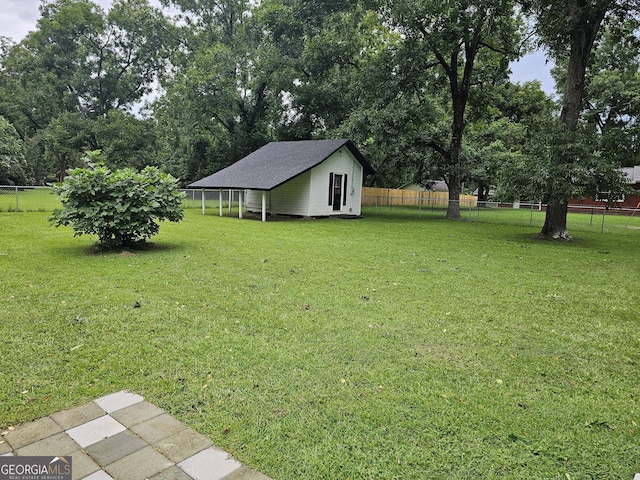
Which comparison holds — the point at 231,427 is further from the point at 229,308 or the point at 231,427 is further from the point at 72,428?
the point at 229,308

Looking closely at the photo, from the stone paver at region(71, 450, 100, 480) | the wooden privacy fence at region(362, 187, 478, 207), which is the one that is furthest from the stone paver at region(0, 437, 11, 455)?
the wooden privacy fence at region(362, 187, 478, 207)

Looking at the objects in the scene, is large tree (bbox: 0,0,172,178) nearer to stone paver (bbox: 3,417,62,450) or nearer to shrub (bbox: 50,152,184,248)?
shrub (bbox: 50,152,184,248)

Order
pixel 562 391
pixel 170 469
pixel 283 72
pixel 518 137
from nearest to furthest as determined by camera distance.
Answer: pixel 170 469 → pixel 562 391 → pixel 283 72 → pixel 518 137

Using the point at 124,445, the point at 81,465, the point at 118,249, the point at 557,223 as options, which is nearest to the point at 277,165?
the point at 118,249

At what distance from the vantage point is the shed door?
61.6ft

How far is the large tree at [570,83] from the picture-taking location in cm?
1077

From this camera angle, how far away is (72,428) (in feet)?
7.75

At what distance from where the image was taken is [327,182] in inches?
720

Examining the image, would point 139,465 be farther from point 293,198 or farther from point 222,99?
point 222,99

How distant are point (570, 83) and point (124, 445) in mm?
14519

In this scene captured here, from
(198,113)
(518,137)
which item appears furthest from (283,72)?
(518,137)

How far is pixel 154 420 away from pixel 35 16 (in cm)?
5126

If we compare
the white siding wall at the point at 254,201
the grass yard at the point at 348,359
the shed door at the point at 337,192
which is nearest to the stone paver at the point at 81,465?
the grass yard at the point at 348,359

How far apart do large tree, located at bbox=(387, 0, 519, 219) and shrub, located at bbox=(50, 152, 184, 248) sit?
480 inches
